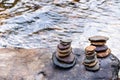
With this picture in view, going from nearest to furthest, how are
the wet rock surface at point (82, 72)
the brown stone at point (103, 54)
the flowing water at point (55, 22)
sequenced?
the wet rock surface at point (82, 72) < the brown stone at point (103, 54) < the flowing water at point (55, 22)

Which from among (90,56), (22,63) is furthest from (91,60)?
(22,63)

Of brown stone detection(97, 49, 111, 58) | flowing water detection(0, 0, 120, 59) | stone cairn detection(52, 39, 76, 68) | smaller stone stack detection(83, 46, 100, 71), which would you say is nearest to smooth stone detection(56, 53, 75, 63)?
stone cairn detection(52, 39, 76, 68)

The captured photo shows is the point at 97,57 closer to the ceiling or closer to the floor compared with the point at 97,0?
closer to the ceiling

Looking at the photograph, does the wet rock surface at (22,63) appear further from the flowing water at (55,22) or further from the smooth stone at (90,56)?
the flowing water at (55,22)

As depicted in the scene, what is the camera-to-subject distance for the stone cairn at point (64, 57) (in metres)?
3.09

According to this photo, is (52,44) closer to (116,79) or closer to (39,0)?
(116,79)

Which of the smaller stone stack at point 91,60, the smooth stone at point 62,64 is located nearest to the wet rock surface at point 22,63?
the smooth stone at point 62,64

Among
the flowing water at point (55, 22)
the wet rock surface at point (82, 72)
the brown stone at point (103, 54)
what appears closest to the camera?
the wet rock surface at point (82, 72)

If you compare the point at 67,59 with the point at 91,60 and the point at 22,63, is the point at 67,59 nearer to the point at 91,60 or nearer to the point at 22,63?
the point at 91,60

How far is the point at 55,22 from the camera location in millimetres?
5102

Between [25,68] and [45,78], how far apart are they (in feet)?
0.79

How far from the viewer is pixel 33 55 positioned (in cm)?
335

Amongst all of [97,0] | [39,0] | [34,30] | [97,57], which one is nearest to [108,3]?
[97,0]

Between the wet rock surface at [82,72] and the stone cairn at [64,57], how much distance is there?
0.05m
